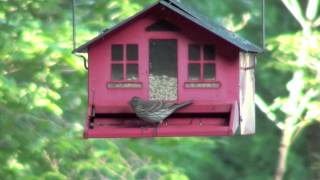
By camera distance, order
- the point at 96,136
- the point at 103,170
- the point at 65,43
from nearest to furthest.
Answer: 1. the point at 96,136
2. the point at 65,43
3. the point at 103,170

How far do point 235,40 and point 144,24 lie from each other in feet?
1.51

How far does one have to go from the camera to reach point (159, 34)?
5527 mm

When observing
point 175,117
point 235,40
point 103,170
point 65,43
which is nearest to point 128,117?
point 175,117

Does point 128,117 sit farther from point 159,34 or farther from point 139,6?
point 139,6

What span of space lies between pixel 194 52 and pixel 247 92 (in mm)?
498

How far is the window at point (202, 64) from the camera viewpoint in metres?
5.50

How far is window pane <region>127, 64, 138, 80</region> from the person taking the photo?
5492 millimetres

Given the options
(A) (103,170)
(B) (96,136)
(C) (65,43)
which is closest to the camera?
(B) (96,136)

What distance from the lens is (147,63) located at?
5484 millimetres

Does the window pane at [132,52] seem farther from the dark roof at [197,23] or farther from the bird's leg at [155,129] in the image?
the bird's leg at [155,129]

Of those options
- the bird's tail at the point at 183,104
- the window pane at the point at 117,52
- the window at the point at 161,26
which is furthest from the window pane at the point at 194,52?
the window pane at the point at 117,52

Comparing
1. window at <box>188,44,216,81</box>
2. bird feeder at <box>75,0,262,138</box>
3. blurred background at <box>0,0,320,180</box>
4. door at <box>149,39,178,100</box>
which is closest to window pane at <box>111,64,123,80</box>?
bird feeder at <box>75,0,262,138</box>

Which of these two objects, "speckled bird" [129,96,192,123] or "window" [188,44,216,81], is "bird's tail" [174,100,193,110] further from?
"window" [188,44,216,81]

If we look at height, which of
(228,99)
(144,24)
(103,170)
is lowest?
(103,170)
